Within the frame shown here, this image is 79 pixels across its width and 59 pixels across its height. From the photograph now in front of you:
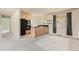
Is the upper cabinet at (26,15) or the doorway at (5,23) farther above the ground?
the upper cabinet at (26,15)

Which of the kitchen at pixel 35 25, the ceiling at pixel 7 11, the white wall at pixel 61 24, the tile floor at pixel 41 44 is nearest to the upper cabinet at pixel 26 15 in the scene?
the kitchen at pixel 35 25

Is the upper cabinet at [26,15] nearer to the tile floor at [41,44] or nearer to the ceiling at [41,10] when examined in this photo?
the ceiling at [41,10]

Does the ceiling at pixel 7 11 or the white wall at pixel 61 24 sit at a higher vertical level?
the ceiling at pixel 7 11

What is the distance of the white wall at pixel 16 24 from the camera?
5.67 ft

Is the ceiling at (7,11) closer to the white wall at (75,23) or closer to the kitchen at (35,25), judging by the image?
the kitchen at (35,25)

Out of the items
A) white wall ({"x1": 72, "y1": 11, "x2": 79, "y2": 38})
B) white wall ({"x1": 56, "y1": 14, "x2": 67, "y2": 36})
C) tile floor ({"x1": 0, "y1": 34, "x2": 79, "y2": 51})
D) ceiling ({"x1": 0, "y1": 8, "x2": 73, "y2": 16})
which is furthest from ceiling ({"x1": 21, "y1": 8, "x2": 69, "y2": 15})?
tile floor ({"x1": 0, "y1": 34, "x2": 79, "y2": 51})

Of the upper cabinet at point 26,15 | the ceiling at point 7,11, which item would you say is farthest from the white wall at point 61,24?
the ceiling at point 7,11

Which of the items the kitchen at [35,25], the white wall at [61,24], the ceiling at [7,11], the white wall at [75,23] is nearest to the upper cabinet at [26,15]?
the kitchen at [35,25]

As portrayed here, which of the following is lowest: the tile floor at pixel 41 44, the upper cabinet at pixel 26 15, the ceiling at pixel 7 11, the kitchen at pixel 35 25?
the tile floor at pixel 41 44

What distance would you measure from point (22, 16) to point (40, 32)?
427mm

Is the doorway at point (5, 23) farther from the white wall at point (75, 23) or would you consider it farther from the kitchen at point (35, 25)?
the white wall at point (75, 23)

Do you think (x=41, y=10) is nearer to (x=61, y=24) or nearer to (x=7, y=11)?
(x=61, y=24)

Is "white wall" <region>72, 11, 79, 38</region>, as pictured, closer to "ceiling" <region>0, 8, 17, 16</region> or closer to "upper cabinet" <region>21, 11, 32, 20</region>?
"upper cabinet" <region>21, 11, 32, 20</region>
